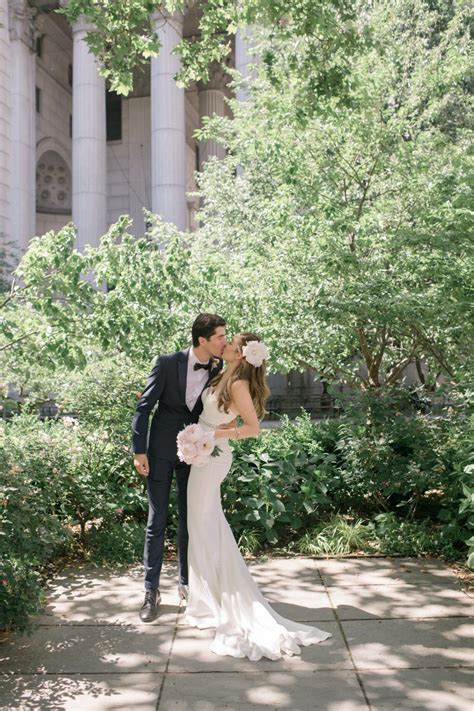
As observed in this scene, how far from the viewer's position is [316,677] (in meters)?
4.34

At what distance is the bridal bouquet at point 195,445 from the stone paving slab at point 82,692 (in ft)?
4.74

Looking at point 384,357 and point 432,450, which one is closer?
point 432,450

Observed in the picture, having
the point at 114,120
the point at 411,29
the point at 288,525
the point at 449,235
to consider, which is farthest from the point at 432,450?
the point at 114,120

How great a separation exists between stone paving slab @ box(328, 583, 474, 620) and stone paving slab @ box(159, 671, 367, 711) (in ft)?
3.74

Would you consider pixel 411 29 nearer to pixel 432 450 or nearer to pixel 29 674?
pixel 432 450

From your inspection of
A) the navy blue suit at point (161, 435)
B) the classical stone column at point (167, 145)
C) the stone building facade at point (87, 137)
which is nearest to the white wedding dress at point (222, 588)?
the navy blue suit at point (161, 435)

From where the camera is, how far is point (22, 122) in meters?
35.1

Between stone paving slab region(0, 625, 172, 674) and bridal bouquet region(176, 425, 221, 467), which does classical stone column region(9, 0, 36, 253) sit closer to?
bridal bouquet region(176, 425, 221, 467)

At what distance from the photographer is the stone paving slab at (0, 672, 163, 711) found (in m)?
4.05

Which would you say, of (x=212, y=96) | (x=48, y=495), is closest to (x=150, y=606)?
(x=48, y=495)

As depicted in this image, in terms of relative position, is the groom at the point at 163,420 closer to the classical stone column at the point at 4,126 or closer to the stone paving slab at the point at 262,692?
the stone paving slab at the point at 262,692

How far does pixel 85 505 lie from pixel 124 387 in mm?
1520

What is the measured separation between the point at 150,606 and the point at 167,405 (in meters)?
1.52

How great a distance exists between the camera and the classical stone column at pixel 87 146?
32.9 m
